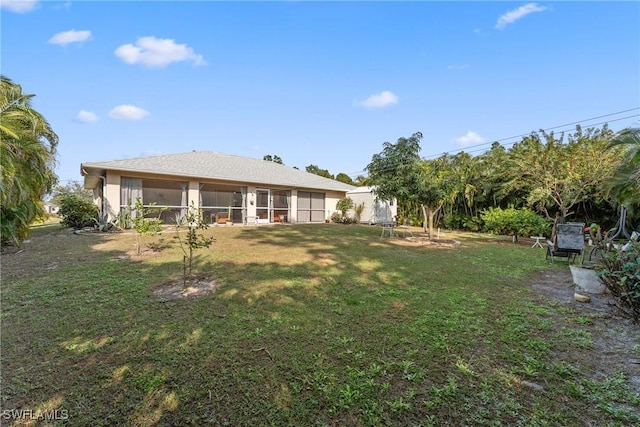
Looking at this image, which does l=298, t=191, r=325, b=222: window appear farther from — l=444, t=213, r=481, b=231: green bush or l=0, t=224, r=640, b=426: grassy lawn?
l=0, t=224, r=640, b=426: grassy lawn

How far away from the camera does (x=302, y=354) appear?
9.46 ft

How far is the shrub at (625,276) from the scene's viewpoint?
3.71m

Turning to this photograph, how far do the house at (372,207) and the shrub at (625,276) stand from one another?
16501mm

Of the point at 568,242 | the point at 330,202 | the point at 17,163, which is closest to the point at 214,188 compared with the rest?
the point at 330,202

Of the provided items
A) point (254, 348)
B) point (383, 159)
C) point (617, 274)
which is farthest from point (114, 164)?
point (617, 274)

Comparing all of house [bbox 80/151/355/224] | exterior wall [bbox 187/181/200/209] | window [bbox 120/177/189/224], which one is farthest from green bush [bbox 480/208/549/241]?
window [bbox 120/177/189/224]

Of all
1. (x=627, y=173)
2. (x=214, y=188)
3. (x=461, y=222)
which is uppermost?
(x=214, y=188)

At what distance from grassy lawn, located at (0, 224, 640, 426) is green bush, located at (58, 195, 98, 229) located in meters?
9.72

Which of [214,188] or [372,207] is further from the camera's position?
[372,207]

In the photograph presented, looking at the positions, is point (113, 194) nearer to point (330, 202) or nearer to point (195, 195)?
point (195, 195)

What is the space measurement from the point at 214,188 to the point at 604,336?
16767 mm

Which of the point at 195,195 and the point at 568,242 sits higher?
the point at 195,195

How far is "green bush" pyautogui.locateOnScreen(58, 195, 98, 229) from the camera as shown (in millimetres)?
13859

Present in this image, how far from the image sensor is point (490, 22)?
1002cm
